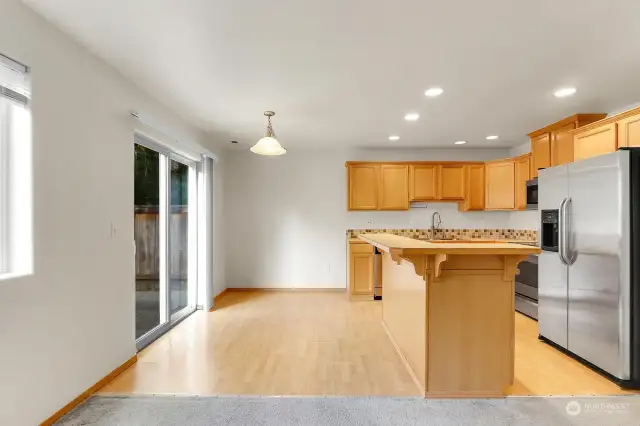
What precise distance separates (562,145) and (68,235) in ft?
16.9

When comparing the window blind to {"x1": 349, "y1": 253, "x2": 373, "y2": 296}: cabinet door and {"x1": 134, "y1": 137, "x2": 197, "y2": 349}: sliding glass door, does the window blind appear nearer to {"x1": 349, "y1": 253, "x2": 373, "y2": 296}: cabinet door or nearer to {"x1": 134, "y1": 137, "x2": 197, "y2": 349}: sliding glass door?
{"x1": 134, "y1": 137, "x2": 197, "y2": 349}: sliding glass door

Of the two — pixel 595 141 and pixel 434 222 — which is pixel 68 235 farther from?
pixel 434 222

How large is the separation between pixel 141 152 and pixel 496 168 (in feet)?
17.2

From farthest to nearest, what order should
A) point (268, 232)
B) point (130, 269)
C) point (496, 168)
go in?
1. point (268, 232)
2. point (496, 168)
3. point (130, 269)

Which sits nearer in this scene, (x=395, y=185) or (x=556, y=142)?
(x=556, y=142)

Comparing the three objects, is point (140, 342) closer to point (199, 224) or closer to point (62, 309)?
point (62, 309)

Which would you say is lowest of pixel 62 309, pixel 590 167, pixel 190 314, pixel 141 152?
pixel 190 314

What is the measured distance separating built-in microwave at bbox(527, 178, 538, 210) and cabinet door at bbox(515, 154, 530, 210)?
0.80 ft

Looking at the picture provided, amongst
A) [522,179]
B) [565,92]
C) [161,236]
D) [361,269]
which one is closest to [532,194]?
[522,179]

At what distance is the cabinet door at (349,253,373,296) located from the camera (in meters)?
5.75

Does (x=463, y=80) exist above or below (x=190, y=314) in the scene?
above

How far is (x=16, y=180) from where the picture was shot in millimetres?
2109

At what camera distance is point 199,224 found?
5.19 m

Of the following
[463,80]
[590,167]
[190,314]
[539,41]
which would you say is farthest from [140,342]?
[590,167]
